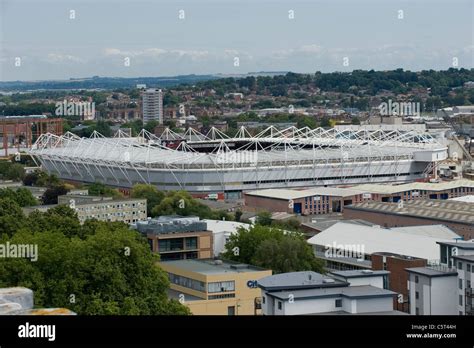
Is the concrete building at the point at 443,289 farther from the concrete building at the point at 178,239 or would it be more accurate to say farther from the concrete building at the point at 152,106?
the concrete building at the point at 152,106

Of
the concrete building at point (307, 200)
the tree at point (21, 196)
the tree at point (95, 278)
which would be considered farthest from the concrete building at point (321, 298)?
the concrete building at point (307, 200)

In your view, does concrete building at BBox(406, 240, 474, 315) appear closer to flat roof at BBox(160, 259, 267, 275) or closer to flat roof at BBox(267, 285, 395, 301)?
flat roof at BBox(267, 285, 395, 301)

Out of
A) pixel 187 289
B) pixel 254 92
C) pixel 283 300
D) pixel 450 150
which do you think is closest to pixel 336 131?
pixel 450 150

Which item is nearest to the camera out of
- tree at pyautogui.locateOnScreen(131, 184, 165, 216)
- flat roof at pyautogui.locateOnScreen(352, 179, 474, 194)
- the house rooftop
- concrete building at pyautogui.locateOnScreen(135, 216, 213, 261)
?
the house rooftop

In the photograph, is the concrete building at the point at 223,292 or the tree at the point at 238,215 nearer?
the concrete building at the point at 223,292

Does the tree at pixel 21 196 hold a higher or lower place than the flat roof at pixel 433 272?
lower

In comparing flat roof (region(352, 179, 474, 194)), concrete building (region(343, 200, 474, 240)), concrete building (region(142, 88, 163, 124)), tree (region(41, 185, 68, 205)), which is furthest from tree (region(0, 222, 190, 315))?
concrete building (region(142, 88, 163, 124))
